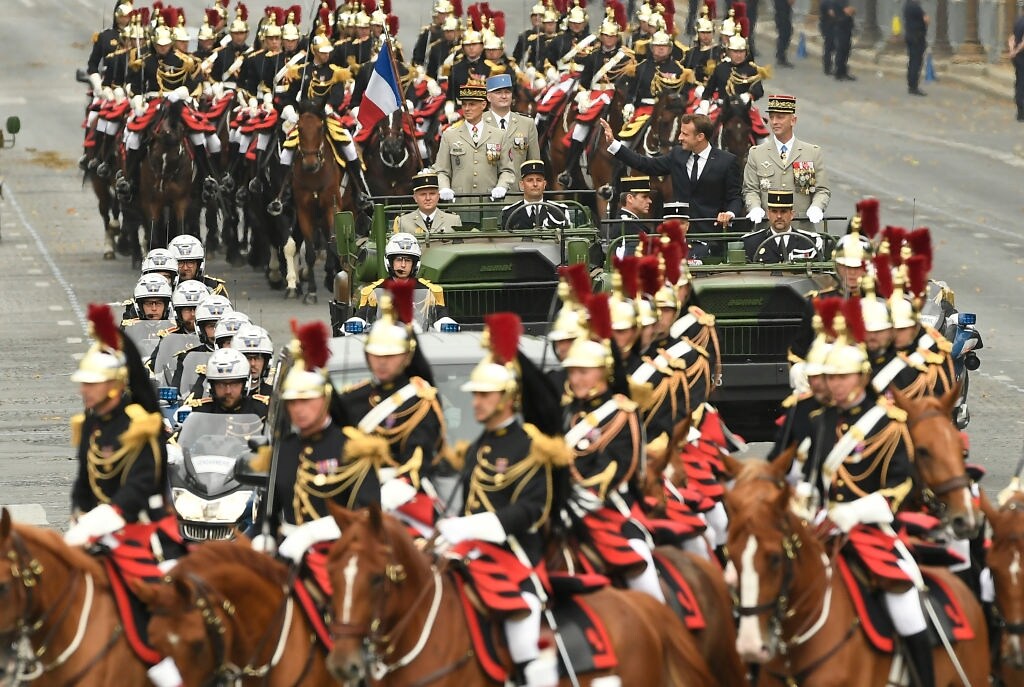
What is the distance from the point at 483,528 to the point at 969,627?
2634mm

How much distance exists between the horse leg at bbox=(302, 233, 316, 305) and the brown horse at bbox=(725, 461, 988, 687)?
19.3 metres

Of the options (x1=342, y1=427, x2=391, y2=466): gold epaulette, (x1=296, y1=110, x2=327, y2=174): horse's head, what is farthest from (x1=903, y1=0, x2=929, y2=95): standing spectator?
(x1=342, y1=427, x2=391, y2=466): gold epaulette

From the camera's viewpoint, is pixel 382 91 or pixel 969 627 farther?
pixel 382 91

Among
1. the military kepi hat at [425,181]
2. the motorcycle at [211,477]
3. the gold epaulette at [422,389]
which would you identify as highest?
the gold epaulette at [422,389]

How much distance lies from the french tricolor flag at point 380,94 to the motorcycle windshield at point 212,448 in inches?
482

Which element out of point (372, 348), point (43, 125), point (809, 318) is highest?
point (372, 348)

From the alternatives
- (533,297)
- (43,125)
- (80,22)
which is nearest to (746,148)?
(533,297)

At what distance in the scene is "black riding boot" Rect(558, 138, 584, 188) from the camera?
29391 mm

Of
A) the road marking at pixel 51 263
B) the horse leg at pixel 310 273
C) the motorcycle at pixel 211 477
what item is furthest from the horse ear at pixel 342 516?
the horse leg at pixel 310 273

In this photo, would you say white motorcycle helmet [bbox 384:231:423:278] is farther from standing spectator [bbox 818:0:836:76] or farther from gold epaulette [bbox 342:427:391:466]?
standing spectator [bbox 818:0:836:76]

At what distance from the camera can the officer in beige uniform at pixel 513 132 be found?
26.4 metres

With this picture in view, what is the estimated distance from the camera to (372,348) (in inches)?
488

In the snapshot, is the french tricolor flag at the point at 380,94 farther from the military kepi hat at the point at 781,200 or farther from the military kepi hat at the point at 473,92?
the military kepi hat at the point at 781,200

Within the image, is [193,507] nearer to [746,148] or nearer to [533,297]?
[533,297]
